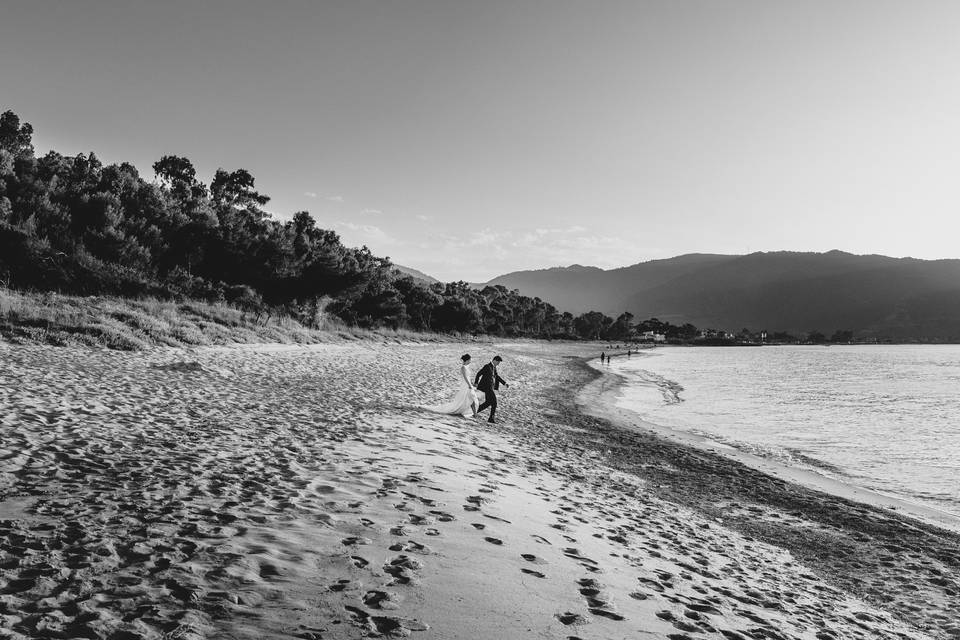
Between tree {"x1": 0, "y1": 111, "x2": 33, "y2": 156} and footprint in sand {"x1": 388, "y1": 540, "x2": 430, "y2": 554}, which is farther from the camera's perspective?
tree {"x1": 0, "y1": 111, "x2": 33, "y2": 156}

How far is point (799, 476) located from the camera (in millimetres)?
13180

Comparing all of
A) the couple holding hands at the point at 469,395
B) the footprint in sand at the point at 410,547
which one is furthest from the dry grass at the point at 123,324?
the footprint in sand at the point at 410,547

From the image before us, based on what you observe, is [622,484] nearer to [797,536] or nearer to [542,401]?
[797,536]

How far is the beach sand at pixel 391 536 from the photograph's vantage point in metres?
3.63

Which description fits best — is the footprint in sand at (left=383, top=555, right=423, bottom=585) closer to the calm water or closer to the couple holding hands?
the couple holding hands

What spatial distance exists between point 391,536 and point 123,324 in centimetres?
2256

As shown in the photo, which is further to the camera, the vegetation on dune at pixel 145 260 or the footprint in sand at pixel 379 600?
the vegetation on dune at pixel 145 260

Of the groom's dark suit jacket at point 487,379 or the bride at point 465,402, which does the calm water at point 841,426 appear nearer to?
the groom's dark suit jacket at point 487,379

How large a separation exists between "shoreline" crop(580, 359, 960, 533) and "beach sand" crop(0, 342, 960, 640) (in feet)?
2.39

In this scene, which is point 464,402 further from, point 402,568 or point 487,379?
point 402,568

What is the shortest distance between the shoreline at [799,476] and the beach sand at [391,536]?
729mm

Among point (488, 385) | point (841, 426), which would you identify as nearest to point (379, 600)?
point (488, 385)

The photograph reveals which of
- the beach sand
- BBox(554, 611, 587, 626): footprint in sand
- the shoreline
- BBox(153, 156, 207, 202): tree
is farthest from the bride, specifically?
BBox(153, 156, 207, 202): tree

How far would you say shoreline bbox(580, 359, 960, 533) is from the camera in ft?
34.4
